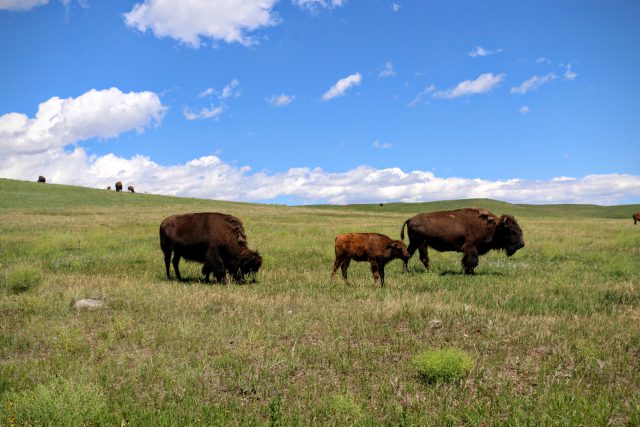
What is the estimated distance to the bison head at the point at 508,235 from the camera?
14406 mm

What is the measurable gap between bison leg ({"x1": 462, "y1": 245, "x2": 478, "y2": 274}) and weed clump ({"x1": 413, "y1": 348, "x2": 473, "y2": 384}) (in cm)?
837

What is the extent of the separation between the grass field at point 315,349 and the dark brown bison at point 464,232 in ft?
5.15

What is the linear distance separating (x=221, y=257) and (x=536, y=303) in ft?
24.8

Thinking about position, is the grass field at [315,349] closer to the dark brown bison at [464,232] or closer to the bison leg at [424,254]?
the bison leg at [424,254]

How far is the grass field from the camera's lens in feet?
15.4

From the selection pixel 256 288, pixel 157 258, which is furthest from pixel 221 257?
pixel 157 258

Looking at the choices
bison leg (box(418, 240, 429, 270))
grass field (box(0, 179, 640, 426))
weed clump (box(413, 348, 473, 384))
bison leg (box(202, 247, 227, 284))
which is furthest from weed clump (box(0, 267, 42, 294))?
bison leg (box(418, 240, 429, 270))

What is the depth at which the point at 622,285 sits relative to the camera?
1081 centimetres

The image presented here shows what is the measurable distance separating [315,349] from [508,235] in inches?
398

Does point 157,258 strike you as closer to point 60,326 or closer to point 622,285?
point 60,326

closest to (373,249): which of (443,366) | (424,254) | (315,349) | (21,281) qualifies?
(424,254)

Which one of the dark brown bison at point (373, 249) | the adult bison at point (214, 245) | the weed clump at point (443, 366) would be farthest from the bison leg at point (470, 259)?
the weed clump at point (443, 366)

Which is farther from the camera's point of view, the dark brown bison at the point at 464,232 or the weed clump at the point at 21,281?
the dark brown bison at the point at 464,232

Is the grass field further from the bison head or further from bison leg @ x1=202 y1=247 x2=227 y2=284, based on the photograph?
the bison head
